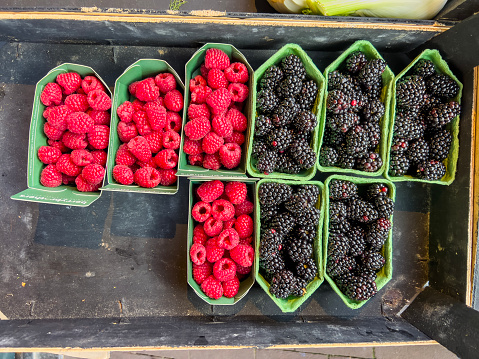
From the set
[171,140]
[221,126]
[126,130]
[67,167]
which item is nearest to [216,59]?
[221,126]

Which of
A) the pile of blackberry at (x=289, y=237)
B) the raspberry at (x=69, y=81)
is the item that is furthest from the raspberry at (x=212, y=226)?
the raspberry at (x=69, y=81)

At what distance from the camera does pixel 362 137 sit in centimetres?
144

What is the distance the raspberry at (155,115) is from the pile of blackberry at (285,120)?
459 mm

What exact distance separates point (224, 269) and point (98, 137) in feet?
2.98

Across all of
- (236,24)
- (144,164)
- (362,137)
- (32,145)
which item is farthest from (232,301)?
(236,24)

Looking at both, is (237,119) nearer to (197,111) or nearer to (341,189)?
(197,111)

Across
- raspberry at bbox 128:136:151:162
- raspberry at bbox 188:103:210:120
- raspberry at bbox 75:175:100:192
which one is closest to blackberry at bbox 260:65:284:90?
raspberry at bbox 188:103:210:120

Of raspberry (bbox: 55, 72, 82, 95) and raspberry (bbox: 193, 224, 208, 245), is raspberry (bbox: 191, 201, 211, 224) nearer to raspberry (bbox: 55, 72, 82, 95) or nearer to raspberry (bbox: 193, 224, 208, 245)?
raspberry (bbox: 193, 224, 208, 245)

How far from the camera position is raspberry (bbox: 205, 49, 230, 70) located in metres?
1.46

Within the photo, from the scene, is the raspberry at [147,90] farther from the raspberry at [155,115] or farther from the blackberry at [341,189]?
the blackberry at [341,189]

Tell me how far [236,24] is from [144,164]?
2.75 ft

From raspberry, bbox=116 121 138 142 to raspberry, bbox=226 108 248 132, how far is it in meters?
0.48

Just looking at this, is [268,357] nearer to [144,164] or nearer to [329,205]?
[329,205]

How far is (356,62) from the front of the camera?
1514 mm
